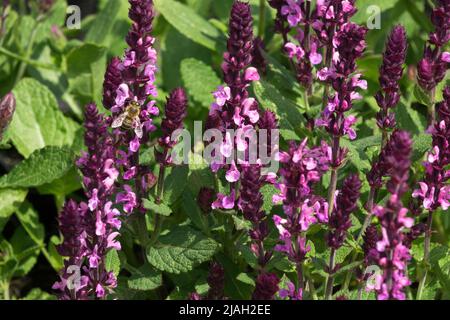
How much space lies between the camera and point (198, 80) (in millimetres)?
3205

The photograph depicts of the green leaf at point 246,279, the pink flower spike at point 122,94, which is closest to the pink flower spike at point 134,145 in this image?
the pink flower spike at point 122,94

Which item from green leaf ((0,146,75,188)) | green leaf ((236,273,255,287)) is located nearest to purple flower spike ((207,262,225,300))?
green leaf ((236,273,255,287))

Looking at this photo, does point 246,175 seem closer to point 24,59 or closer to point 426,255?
point 426,255

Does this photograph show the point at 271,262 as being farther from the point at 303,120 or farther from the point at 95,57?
the point at 95,57

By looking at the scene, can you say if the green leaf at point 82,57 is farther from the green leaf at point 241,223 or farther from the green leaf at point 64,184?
the green leaf at point 241,223

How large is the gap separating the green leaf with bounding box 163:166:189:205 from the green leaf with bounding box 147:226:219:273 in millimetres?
99

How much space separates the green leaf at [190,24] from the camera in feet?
10.6

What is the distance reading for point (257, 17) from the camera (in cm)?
360

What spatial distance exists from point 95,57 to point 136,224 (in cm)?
118

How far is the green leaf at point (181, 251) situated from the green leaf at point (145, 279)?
0.19 ft

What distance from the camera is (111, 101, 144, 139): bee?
2203mm

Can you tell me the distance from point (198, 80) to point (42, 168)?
2.41 ft

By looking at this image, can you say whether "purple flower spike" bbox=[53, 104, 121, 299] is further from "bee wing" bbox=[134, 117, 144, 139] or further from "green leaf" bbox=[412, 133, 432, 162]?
"green leaf" bbox=[412, 133, 432, 162]
